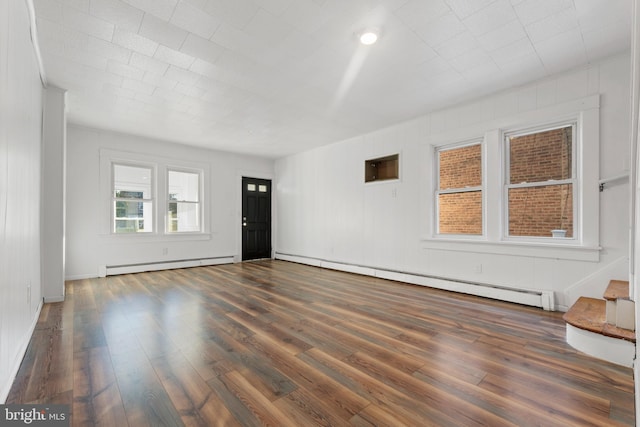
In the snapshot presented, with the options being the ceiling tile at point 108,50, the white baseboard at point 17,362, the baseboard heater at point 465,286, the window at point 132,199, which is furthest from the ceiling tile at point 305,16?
the window at point 132,199

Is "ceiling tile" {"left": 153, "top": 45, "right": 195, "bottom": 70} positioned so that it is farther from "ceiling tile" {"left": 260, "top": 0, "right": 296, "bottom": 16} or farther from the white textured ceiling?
"ceiling tile" {"left": 260, "top": 0, "right": 296, "bottom": 16}

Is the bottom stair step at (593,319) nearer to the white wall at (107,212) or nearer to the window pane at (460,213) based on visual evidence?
the window pane at (460,213)

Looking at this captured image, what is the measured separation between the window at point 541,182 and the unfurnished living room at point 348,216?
2 centimetres

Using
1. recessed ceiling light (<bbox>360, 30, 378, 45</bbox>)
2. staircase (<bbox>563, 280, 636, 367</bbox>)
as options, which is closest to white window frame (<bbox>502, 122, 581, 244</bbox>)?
staircase (<bbox>563, 280, 636, 367</bbox>)

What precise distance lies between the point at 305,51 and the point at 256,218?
522 centimetres

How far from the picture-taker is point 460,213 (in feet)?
14.0

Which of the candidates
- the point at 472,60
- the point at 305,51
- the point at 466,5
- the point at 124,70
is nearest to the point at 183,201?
the point at 124,70

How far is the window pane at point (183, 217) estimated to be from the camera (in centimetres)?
625

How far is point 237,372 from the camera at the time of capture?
6.25ft

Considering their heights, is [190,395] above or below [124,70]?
below

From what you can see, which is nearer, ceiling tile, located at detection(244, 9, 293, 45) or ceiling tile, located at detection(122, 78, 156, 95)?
ceiling tile, located at detection(244, 9, 293, 45)

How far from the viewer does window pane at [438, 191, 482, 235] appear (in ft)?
13.5

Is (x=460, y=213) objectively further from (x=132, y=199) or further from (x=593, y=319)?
(x=132, y=199)

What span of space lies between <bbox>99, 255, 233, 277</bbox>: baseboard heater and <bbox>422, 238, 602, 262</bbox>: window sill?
15.3ft
